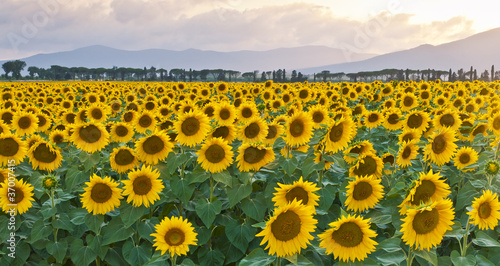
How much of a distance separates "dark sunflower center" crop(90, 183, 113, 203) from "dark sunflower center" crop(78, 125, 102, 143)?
1277 millimetres

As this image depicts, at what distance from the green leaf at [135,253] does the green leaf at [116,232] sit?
0.64ft

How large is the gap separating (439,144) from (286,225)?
10.2 feet

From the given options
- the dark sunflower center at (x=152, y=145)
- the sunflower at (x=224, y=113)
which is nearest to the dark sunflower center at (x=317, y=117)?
the sunflower at (x=224, y=113)

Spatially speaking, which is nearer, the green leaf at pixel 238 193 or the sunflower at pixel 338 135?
the green leaf at pixel 238 193

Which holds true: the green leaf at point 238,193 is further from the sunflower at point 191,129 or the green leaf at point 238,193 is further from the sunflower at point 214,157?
the sunflower at point 191,129

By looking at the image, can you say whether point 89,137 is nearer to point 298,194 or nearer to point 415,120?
point 298,194

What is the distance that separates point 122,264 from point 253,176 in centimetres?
214

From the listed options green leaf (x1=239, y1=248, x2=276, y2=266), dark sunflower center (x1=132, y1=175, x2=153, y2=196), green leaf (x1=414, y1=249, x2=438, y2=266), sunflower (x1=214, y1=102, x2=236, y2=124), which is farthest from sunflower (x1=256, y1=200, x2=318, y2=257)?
sunflower (x1=214, y1=102, x2=236, y2=124)

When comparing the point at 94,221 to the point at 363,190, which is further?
the point at 94,221

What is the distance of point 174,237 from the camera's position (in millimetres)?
3697

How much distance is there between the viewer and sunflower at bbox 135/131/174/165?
15.8 ft

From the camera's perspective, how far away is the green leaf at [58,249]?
474 centimetres

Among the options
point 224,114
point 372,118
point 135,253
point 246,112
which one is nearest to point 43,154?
point 135,253

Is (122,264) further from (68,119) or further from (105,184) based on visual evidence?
(68,119)
